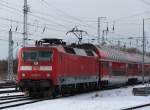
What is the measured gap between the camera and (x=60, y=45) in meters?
29.3

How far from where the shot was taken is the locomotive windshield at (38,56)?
28.0 meters

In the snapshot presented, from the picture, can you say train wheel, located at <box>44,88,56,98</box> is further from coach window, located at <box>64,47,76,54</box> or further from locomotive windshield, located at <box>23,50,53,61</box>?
coach window, located at <box>64,47,76,54</box>

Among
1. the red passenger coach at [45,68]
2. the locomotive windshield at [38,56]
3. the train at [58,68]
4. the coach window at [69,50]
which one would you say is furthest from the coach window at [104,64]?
the locomotive windshield at [38,56]

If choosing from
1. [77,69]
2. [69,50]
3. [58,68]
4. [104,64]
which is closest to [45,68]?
[58,68]

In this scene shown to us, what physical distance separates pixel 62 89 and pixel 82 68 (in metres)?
4.65

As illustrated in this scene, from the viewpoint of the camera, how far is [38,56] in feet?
92.5

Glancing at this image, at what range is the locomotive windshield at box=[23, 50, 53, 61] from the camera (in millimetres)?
28016

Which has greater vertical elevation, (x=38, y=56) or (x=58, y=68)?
(x=38, y=56)

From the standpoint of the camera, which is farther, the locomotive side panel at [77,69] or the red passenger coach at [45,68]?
the locomotive side panel at [77,69]

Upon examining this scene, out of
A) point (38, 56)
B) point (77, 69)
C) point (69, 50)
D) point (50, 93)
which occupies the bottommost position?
point (50, 93)

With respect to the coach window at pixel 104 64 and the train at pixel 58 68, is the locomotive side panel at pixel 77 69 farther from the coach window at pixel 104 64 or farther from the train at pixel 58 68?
the coach window at pixel 104 64

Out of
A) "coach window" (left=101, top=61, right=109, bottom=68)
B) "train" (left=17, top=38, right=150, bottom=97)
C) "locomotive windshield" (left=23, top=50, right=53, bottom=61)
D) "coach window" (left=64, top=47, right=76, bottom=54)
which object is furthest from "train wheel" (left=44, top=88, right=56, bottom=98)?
"coach window" (left=101, top=61, right=109, bottom=68)

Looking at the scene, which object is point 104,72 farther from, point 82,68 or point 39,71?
point 39,71

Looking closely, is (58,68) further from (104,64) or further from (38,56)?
(104,64)
